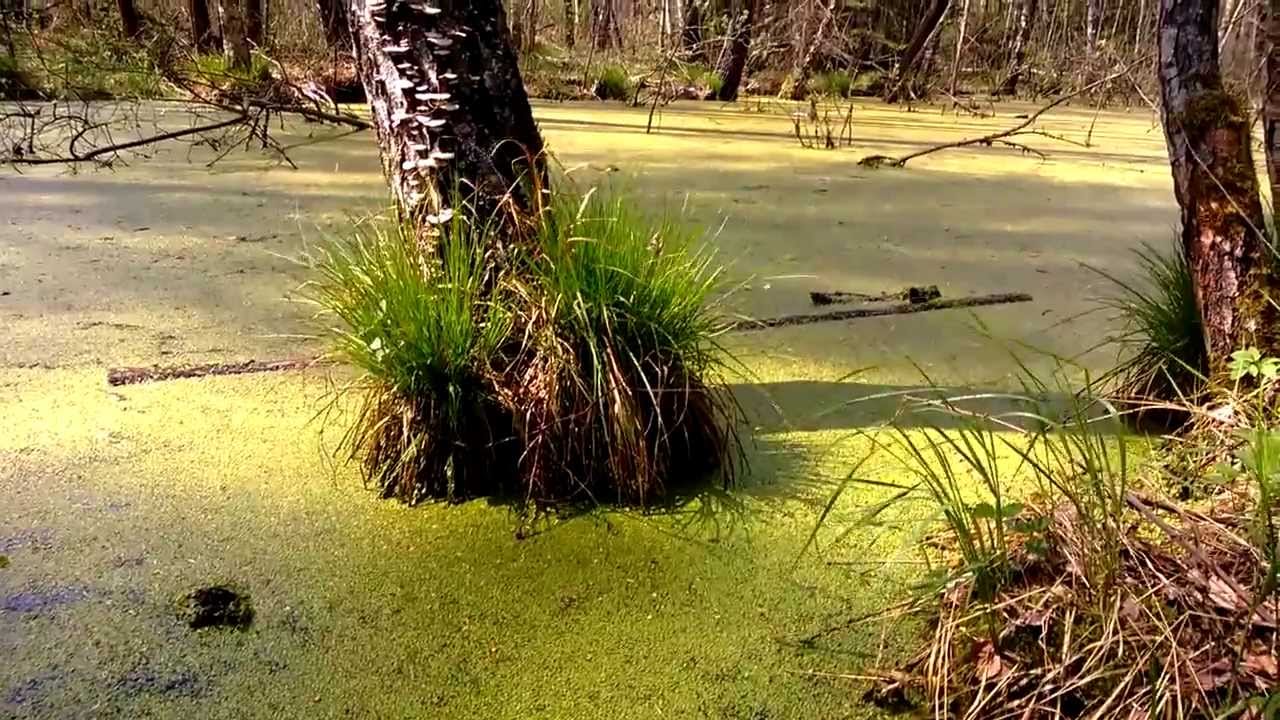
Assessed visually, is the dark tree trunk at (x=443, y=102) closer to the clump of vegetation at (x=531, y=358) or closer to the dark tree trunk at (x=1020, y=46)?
the clump of vegetation at (x=531, y=358)

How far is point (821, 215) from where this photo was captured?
3.22 m

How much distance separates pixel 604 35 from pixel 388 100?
8190 mm

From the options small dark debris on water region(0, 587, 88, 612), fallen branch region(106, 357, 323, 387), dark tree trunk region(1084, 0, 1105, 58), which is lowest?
small dark debris on water region(0, 587, 88, 612)

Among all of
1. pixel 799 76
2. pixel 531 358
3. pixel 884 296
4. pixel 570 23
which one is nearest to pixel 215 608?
pixel 531 358

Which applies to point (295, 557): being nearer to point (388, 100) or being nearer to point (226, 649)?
point (226, 649)

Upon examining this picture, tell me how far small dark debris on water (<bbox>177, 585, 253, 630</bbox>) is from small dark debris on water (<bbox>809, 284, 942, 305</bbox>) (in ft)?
4.96

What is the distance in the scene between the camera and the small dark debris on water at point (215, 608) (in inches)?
45.8

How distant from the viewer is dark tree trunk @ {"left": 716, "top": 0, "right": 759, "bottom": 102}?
23.0ft

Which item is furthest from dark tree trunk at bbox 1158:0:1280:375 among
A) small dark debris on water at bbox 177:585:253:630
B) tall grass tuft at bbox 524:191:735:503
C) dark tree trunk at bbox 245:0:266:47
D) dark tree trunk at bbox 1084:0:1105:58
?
dark tree trunk at bbox 1084:0:1105:58

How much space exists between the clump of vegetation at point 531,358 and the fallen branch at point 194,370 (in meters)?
0.46

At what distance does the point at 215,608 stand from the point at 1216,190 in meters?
1.46

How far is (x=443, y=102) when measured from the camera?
1492 mm

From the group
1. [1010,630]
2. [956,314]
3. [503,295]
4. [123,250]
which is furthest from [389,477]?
[123,250]

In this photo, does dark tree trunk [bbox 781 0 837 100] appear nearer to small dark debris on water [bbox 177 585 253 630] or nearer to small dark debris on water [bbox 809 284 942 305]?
small dark debris on water [bbox 809 284 942 305]
